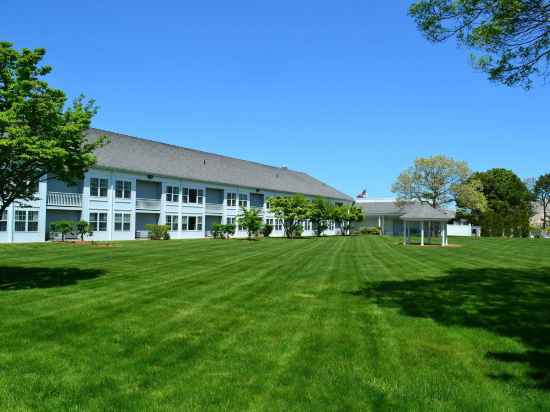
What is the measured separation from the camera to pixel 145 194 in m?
45.0

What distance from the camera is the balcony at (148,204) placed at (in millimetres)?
43312

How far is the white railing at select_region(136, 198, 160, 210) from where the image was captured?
43.3 metres

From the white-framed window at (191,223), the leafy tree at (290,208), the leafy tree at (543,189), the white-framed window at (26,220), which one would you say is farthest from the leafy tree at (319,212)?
the leafy tree at (543,189)

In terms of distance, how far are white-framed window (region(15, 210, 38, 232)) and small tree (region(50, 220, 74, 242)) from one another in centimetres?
128

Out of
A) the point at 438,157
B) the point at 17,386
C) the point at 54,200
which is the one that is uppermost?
the point at 438,157

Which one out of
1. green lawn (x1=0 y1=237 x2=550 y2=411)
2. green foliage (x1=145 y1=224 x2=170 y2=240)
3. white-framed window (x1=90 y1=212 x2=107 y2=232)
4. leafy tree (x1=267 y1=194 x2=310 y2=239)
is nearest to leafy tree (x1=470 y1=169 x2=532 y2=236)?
leafy tree (x1=267 y1=194 x2=310 y2=239)

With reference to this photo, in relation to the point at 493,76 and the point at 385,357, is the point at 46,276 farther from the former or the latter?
the point at 493,76

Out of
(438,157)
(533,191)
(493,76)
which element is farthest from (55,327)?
(533,191)

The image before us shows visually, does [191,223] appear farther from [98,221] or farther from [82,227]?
[82,227]

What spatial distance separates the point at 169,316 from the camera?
30.7 ft

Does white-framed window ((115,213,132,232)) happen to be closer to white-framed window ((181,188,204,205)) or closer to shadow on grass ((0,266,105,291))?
white-framed window ((181,188,204,205))

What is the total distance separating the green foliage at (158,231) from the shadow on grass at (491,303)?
3149 centimetres

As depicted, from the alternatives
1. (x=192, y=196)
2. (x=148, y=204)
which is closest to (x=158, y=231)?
(x=148, y=204)

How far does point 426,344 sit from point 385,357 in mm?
1111
